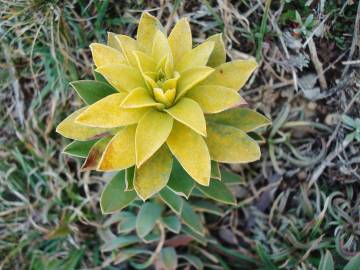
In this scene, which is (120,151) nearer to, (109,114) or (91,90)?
(109,114)

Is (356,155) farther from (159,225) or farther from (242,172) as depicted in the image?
(159,225)

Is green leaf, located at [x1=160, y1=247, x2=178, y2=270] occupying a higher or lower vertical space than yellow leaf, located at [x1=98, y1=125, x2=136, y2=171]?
lower

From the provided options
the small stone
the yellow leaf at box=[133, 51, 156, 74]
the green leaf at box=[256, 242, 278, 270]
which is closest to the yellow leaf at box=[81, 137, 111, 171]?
the yellow leaf at box=[133, 51, 156, 74]

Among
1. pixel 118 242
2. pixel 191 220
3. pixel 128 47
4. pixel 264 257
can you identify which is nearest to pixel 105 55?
pixel 128 47

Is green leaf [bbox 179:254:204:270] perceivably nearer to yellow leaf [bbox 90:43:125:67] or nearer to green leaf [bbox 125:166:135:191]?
green leaf [bbox 125:166:135:191]

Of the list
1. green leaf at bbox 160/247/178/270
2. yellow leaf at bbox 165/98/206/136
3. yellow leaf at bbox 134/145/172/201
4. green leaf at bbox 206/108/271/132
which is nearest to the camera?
yellow leaf at bbox 165/98/206/136

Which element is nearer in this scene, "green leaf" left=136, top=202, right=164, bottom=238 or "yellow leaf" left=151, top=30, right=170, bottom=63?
"yellow leaf" left=151, top=30, right=170, bottom=63
